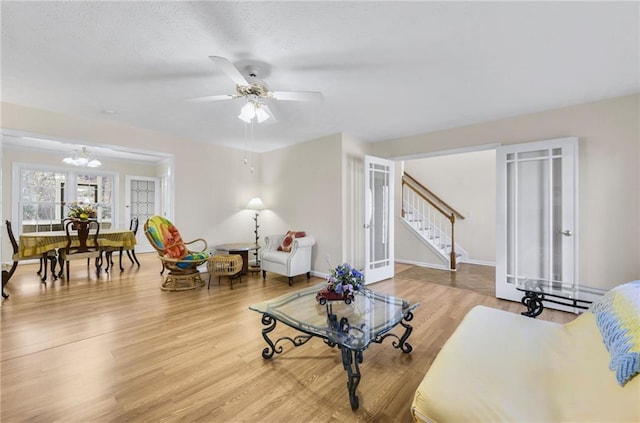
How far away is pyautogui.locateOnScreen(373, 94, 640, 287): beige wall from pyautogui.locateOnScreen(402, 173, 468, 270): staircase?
9.01 ft

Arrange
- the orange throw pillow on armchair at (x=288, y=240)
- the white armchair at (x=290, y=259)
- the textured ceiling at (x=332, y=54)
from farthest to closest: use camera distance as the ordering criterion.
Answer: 1. the orange throw pillow on armchair at (x=288, y=240)
2. the white armchair at (x=290, y=259)
3. the textured ceiling at (x=332, y=54)

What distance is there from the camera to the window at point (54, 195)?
5699mm

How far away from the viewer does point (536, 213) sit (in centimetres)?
340

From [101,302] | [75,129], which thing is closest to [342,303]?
[101,302]

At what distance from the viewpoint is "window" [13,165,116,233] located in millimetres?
5699

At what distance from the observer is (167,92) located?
9.56 ft

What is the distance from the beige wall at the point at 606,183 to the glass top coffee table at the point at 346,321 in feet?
8.46

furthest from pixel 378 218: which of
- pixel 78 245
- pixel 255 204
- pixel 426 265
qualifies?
pixel 78 245

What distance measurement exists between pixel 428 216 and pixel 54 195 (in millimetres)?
8740

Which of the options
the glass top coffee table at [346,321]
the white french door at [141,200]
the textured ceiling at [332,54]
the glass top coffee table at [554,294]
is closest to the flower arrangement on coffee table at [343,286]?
the glass top coffee table at [346,321]

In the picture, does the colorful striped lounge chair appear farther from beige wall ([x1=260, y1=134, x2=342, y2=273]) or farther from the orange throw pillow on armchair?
beige wall ([x1=260, y1=134, x2=342, y2=273])

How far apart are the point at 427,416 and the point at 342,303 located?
1.28 m

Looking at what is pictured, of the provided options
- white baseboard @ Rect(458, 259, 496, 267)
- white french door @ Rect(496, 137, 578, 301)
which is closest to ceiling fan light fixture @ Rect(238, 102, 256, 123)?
white french door @ Rect(496, 137, 578, 301)

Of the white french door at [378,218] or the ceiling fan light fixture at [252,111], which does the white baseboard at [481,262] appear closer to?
the white french door at [378,218]
